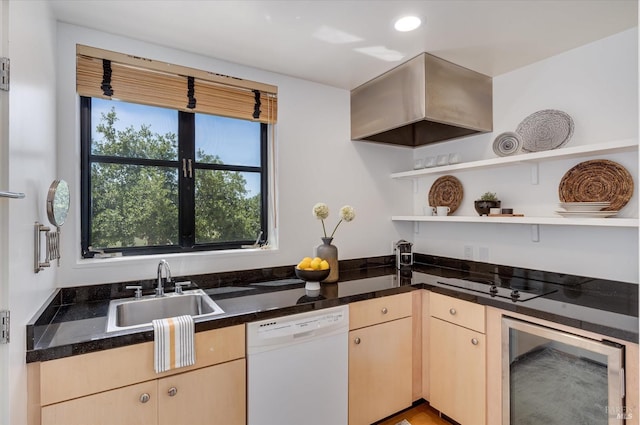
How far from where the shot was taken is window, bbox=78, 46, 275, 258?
6.33 ft

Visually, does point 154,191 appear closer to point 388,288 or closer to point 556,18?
point 388,288

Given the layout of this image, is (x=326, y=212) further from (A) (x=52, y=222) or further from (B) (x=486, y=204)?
(A) (x=52, y=222)

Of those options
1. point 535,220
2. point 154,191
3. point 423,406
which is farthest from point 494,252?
point 154,191

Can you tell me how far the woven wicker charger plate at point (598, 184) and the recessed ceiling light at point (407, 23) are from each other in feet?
4.34

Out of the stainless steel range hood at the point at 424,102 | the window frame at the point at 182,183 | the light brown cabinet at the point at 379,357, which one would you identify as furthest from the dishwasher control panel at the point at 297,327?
the stainless steel range hood at the point at 424,102

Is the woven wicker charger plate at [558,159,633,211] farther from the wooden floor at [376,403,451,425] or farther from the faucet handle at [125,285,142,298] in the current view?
the faucet handle at [125,285,142,298]

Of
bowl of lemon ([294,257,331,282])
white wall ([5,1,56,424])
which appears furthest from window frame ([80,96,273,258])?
bowl of lemon ([294,257,331,282])

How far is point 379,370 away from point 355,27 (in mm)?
2035

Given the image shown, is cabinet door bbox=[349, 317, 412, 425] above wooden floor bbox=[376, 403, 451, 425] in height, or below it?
above

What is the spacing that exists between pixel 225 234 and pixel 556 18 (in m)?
2.33

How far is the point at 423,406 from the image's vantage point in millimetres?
2297

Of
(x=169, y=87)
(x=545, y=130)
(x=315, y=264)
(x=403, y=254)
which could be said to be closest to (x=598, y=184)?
(x=545, y=130)

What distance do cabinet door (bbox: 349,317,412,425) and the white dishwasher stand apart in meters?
0.08

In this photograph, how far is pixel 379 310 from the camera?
80.7 inches
